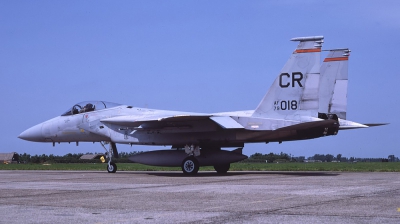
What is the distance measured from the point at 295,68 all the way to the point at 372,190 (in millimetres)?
8484

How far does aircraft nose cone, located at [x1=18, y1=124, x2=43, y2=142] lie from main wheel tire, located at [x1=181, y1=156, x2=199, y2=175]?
8322 mm

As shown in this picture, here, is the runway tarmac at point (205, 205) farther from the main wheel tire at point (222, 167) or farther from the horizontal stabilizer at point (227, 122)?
the main wheel tire at point (222, 167)

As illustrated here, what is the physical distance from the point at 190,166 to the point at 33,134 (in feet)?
29.8

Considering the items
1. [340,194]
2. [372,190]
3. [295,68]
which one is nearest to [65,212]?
[340,194]

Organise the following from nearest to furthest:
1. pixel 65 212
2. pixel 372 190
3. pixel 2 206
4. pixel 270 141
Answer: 1. pixel 65 212
2. pixel 2 206
3. pixel 372 190
4. pixel 270 141

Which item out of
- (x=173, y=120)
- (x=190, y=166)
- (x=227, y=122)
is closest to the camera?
(x=227, y=122)

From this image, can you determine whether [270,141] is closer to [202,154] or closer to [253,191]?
[202,154]

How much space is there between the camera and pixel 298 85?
20.8 m

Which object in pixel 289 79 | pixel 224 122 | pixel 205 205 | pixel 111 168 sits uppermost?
pixel 289 79

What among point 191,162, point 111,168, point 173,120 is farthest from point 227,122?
Answer: point 111,168

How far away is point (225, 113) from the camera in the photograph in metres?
23.1

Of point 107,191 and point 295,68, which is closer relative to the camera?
point 107,191

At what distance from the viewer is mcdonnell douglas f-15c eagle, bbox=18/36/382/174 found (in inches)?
814

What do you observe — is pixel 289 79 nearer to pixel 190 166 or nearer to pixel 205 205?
pixel 190 166
